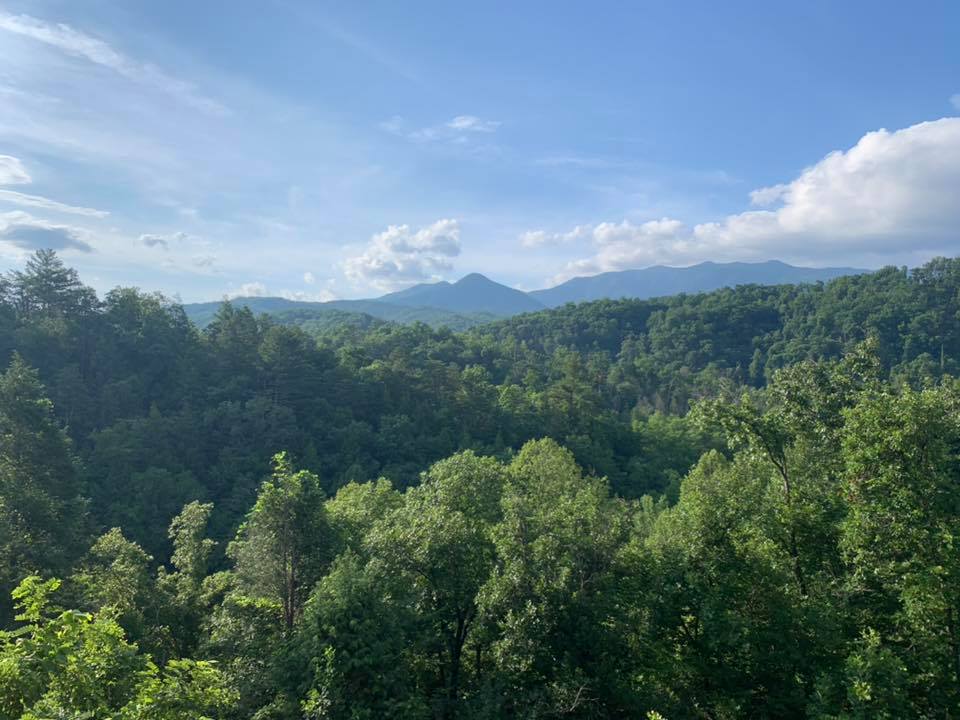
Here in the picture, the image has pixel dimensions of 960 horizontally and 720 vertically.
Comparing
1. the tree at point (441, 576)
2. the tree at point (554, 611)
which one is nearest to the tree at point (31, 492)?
the tree at point (441, 576)

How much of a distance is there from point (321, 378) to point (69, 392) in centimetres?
2387

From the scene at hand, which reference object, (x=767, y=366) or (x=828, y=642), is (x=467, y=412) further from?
(x=767, y=366)

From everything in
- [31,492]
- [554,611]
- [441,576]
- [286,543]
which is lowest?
[554,611]

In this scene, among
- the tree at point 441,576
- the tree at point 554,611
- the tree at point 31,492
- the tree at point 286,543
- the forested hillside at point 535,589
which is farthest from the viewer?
the tree at point 31,492

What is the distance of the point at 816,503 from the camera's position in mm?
15938

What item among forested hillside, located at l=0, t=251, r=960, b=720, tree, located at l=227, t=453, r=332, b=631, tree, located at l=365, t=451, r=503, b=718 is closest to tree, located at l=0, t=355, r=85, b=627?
forested hillside, located at l=0, t=251, r=960, b=720

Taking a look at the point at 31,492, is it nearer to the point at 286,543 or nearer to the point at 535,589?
the point at 286,543

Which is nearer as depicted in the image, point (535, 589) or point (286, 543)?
point (535, 589)

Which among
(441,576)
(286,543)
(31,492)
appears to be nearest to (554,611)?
(441,576)

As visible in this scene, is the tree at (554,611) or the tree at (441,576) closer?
the tree at (554,611)

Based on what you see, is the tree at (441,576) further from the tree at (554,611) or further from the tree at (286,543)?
the tree at (286,543)

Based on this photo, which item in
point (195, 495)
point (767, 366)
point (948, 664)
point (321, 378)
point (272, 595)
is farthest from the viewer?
point (767, 366)

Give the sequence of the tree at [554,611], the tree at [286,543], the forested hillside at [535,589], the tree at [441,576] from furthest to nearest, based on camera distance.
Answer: the tree at [286,543]
the tree at [441,576]
the tree at [554,611]
the forested hillside at [535,589]

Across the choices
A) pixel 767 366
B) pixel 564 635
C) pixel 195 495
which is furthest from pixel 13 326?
pixel 767 366
